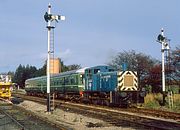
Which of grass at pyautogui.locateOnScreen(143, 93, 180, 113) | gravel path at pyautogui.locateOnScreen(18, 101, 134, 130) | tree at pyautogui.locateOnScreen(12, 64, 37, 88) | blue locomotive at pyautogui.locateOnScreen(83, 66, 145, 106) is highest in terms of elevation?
tree at pyautogui.locateOnScreen(12, 64, 37, 88)

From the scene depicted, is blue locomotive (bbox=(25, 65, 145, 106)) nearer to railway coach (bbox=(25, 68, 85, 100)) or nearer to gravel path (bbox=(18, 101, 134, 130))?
railway coach (bbox=(25, 68, 85, 100))

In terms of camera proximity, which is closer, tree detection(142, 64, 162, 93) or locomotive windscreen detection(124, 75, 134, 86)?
Answer: locomotive windscreen detection(124, 75, 134, 86)

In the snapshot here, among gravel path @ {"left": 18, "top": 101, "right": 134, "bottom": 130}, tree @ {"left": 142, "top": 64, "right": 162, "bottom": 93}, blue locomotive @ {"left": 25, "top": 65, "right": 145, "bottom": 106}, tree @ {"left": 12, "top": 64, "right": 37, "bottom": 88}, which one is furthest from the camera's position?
tree @ {"left": 12, "top": 64, "right": 37, "bottom": 88}

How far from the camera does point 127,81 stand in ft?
94.8

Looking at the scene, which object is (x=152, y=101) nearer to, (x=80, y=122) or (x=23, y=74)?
(x=80, y=122)

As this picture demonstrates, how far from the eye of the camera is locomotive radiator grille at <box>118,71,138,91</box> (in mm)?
28484

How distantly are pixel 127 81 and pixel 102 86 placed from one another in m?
2.81

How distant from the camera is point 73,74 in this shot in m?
38.3

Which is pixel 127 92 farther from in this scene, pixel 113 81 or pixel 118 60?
pixel 118 60

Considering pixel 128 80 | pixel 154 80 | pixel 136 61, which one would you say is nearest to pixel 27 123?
pixel 128 80

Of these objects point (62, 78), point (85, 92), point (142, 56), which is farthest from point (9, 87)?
point (142, 56)

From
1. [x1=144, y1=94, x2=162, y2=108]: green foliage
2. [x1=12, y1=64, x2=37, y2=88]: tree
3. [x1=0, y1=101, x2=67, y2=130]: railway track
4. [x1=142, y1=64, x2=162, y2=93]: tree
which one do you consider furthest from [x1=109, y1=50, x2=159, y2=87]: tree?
[x1=12, y1=64, x2=37, y2=88]: tree

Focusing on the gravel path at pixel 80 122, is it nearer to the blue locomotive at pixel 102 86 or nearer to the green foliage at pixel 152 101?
the blue locomotive at pixel 102 86

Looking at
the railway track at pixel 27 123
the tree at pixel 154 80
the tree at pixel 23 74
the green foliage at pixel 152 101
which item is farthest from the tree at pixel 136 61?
the tree at pixel 23 74
